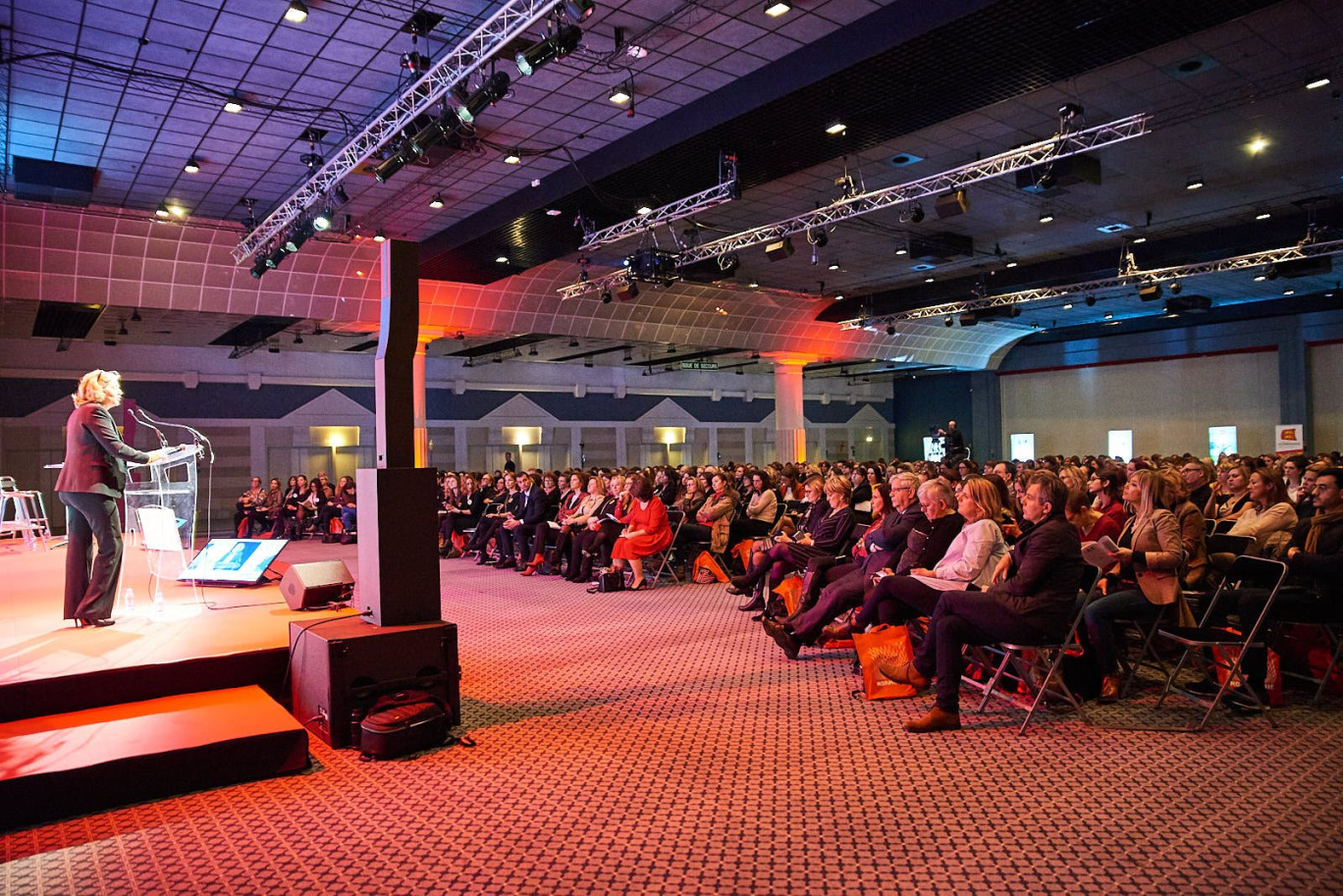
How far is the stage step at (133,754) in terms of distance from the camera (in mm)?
3270

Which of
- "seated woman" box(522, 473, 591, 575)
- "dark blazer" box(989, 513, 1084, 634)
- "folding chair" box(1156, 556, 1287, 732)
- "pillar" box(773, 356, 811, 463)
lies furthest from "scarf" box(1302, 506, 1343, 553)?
"pillar" box(773, 356, 811, 463)

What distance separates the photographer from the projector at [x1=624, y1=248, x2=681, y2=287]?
12312mm

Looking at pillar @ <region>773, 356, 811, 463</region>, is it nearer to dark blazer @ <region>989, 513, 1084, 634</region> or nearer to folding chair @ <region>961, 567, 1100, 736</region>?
folding chair @ <region>961, 567, 1100, 736</region>

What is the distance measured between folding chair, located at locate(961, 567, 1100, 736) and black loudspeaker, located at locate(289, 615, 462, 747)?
9.19 ft

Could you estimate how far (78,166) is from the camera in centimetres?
967

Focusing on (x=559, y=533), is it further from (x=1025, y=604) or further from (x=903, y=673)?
(x=1025, y=604)

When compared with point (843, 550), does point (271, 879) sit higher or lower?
lower

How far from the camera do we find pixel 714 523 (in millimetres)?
9219

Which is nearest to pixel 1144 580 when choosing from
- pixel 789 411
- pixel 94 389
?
pixel 94 389

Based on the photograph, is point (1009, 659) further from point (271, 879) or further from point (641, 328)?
point (641, 328)

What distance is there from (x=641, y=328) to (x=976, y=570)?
14.3 m

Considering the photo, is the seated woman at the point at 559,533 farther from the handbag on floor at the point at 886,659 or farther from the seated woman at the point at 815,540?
the handbag on floor at the point at 886,659

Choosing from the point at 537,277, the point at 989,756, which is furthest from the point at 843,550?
the point at 537,277

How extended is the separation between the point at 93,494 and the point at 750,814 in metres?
4.10
